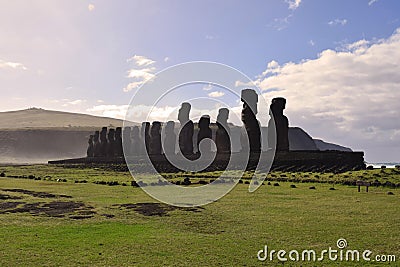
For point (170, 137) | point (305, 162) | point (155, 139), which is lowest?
point (305, 162)

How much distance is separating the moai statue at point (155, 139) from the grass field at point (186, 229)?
85.2 m

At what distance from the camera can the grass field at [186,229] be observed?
47.8 feet

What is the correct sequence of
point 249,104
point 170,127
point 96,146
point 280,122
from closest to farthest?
point 280,122 → point 249,104 → point 170,127 → point 96,146

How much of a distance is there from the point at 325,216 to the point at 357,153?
5270cm

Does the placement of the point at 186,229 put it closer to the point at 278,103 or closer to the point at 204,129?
the point at 278,103

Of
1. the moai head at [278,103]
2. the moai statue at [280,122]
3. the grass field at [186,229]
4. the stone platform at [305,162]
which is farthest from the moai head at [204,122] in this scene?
the grass field at [186,229]

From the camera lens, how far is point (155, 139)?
11825cm

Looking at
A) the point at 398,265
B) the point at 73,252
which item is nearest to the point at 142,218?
the point at 73,252

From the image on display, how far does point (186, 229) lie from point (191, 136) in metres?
83.0

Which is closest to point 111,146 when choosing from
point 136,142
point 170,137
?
point 136,142

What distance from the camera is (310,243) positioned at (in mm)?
16234

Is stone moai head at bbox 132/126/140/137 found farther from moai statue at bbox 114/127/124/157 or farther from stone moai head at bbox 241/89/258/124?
stone moai head at bbox 241/89/258/124

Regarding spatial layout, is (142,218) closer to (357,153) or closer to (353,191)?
(353,191)

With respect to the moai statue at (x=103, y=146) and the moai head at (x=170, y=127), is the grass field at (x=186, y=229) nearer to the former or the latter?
the moai head at (x=170, y=127)
